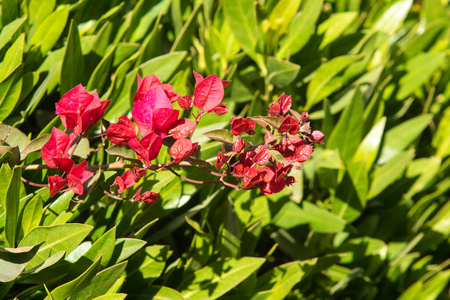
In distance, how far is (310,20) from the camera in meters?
1.30

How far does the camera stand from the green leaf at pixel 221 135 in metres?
0.76

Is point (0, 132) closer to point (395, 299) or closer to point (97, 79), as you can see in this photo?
point (97, 79)

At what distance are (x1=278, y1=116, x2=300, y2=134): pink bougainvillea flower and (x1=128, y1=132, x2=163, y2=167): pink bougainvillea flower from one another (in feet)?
0.61

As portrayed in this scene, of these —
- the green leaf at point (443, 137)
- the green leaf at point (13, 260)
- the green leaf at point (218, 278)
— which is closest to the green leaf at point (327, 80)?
the green leaf at point (443, 137)

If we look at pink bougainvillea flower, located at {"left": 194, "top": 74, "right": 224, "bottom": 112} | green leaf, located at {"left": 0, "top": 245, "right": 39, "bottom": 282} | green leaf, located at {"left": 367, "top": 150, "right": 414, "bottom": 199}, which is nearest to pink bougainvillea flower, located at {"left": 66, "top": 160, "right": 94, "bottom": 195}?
green leaf, located at {"left": 0, "top": 245, "right": 39, "bottom": 282}

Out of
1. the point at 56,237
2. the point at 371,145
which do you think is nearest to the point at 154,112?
the point at 56,237

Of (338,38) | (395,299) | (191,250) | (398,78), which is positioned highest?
(338,38)

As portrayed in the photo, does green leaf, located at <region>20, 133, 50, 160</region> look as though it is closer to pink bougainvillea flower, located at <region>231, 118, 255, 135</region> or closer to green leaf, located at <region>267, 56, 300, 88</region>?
pink bougainvillea flower, located at <region>231, 118, 255, 135</region>

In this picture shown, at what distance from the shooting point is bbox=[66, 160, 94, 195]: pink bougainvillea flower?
731mm

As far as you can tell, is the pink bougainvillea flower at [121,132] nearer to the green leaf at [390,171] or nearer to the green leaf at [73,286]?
the green leaf at [73,286]

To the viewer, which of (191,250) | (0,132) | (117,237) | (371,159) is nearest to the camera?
(0,132)

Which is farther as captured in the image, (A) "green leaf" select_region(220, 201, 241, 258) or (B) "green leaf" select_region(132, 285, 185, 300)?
(A) "green leaf" select_region(220, 201, 241, 258)

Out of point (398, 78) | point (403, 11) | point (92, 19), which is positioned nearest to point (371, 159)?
point (398, 78)

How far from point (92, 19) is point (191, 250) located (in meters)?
0.66
